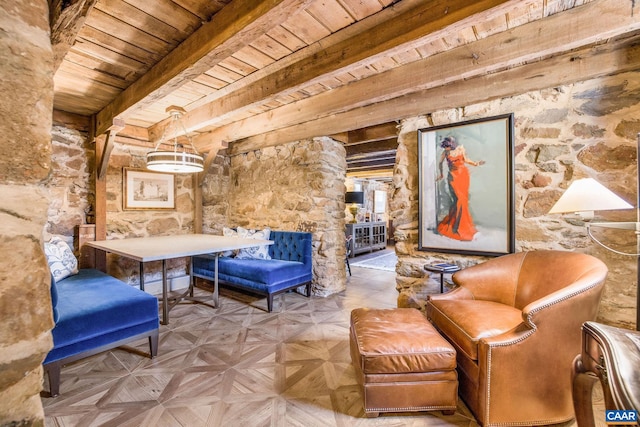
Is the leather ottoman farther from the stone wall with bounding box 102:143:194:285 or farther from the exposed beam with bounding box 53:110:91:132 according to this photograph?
the exposed beam with bounding box 53:110:91:132

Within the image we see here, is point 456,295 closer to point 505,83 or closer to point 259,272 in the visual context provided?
point 505,83

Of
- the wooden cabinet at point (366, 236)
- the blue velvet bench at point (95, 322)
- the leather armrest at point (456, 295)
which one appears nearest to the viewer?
the blue velvet bench at point (95, 322)

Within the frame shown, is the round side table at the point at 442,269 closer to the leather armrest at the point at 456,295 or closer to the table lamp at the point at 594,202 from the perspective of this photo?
the leather armrest at the point at 456,295

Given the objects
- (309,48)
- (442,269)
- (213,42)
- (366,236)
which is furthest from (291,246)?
(366,236)

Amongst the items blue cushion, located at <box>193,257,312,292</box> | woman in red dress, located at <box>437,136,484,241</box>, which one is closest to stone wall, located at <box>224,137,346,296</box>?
blue cushion, located at <box>193,257,312,292</box>

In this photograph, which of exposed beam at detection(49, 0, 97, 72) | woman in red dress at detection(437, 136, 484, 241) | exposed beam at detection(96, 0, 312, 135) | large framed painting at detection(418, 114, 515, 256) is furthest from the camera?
woman in red dress at detection(437, 136, 484, 241)

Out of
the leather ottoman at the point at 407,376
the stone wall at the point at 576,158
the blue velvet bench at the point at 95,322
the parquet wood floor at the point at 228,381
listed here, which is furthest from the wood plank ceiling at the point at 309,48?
the parquet wood floor at the point at 228,381

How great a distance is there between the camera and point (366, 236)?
716 centimetres

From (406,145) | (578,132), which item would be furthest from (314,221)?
(578,132)

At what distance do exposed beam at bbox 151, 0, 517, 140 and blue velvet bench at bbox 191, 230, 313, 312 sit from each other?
1.76 meters

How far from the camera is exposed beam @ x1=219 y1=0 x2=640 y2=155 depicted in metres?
1.67

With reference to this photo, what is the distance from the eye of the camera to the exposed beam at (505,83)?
1989 mm

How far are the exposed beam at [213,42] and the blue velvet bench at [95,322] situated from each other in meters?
1.50

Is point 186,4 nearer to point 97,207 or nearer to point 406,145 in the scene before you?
point 406,145
